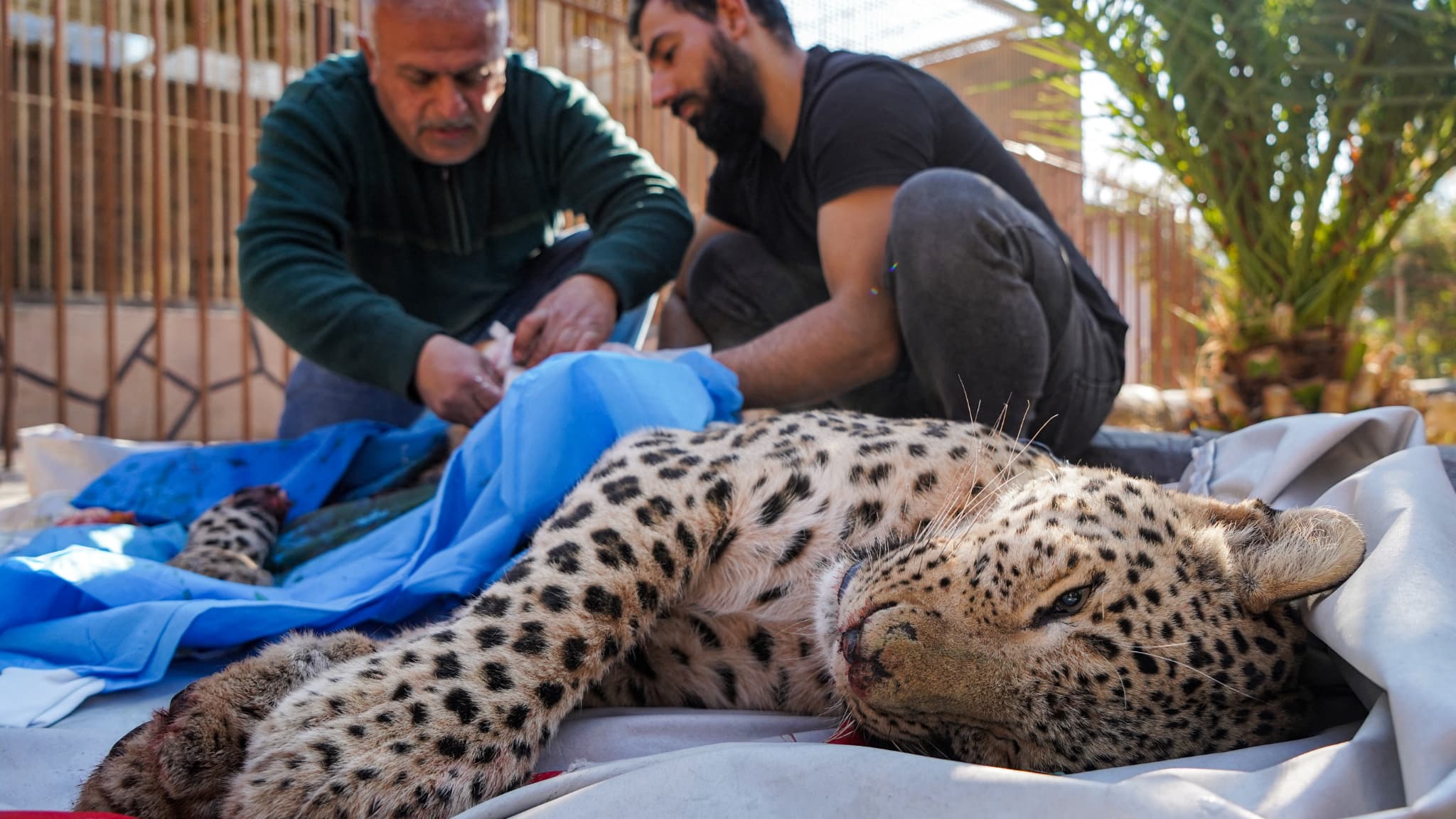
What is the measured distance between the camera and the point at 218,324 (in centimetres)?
812

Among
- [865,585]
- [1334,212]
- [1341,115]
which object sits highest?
[1341,115]

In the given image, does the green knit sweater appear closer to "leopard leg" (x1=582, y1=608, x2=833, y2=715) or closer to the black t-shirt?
the black t-shirt

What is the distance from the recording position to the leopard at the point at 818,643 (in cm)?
142

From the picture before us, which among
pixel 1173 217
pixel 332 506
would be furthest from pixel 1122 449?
pixel 1173 217

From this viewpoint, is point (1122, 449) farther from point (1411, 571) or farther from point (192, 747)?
point (192, 747)

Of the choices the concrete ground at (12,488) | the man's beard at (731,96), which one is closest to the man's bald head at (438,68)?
the man's beard at (731,96)

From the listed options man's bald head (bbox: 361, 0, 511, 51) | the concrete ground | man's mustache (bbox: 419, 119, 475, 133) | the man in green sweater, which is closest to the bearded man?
the man in green sweater

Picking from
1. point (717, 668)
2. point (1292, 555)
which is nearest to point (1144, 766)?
point (1292, 555)

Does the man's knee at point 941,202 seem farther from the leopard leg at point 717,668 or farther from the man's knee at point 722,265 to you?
the leopard leg at point 717,668

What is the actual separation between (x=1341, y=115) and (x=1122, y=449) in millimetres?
2254

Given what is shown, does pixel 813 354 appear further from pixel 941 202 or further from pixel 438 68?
pixel 438 68

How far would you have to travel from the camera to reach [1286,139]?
15.7 ft

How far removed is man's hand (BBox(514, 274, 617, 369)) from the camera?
3277 millimetres

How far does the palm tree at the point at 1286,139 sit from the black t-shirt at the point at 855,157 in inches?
57.5
